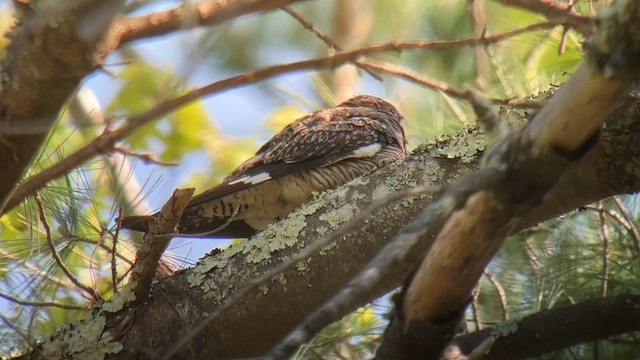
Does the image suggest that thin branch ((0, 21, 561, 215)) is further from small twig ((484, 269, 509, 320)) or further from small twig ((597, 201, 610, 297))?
small twig ((484, 269, 509, 320))

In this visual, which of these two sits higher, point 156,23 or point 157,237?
point 156,23

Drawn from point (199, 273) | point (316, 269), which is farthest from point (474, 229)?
point (199, 273)

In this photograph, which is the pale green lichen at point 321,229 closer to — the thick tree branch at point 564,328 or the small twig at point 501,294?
the thick tree branch at point 564,328

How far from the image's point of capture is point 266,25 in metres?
7.99

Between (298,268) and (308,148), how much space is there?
4.33ft

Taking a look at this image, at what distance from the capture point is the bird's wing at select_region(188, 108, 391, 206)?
3.76m

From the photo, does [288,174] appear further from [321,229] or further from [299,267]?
[299,267]

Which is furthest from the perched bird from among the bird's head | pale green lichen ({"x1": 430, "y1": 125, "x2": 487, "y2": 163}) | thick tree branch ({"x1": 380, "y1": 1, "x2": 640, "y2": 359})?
thick tree branch ({"x1": 380, "y1": 1, "x2": 640, "y2": 359})

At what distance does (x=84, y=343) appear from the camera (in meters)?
2.56

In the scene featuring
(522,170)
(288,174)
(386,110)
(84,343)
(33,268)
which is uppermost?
(386,110)

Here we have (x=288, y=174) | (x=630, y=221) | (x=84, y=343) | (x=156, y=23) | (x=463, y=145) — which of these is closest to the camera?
(x=156, y=23)

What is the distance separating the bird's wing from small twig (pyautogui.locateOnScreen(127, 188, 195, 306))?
1.06 metres

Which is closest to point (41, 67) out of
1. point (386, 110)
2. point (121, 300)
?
point (121, 300)

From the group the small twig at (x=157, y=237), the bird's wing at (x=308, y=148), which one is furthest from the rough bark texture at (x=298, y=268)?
the bird's wing at (x=308, y=148)
